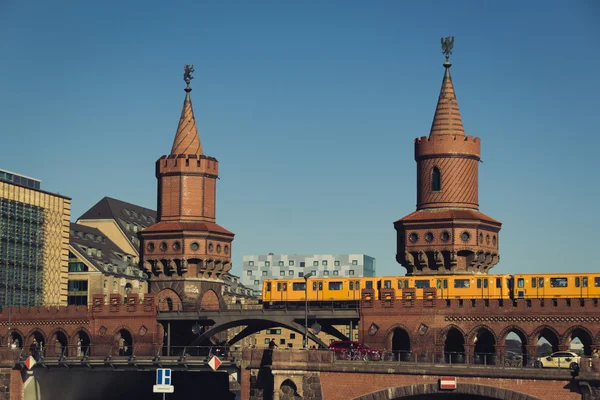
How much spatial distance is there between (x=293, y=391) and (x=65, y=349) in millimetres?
35262

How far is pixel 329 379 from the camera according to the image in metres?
95.8

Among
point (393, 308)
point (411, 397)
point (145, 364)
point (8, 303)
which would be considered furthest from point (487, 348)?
point (8, 303)

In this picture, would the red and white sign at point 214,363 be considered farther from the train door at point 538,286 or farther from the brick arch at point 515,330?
the train door at point 538,286

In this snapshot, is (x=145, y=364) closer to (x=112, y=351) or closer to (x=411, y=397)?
(x=112, y=351)

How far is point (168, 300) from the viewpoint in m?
129

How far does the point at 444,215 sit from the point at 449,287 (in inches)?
308

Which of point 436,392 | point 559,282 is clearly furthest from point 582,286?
point 436,392

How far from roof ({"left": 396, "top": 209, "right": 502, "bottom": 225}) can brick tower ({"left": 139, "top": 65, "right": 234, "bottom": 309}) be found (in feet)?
66.3

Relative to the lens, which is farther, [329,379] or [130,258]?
[130,258]

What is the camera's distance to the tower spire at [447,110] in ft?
411

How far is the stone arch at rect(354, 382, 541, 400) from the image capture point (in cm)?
8919

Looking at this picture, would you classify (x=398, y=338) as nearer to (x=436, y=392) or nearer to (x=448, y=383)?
(x=436, y=392)

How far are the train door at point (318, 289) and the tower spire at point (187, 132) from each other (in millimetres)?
18923

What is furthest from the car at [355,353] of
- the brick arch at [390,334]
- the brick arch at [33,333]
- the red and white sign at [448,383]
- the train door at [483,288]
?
the brick arch at [33,333]
